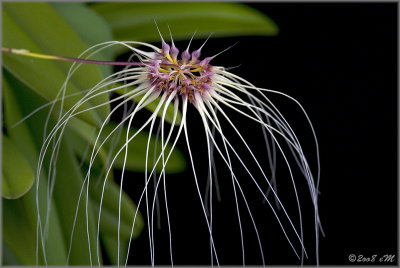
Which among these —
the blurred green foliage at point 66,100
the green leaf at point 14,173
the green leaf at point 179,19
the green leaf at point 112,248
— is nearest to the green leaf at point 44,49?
the blurred green foliage at point 66,100

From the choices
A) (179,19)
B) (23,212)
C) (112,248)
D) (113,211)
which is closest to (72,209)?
(23,212)

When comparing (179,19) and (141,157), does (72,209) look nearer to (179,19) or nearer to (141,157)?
(141,157)

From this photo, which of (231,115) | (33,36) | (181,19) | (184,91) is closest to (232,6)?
(181,19)

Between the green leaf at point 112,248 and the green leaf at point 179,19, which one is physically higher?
the green leaf at point 179,19

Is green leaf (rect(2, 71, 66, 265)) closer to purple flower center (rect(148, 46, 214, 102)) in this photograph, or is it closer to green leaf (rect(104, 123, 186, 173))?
green leaf (rect(104, 123, 186, 173))

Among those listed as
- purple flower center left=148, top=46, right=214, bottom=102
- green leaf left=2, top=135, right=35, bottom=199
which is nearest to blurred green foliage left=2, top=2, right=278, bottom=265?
green leaf left=2, top=135, right=35, bottom=199

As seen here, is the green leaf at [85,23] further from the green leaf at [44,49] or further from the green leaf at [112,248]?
the green leaf at [112,248]
